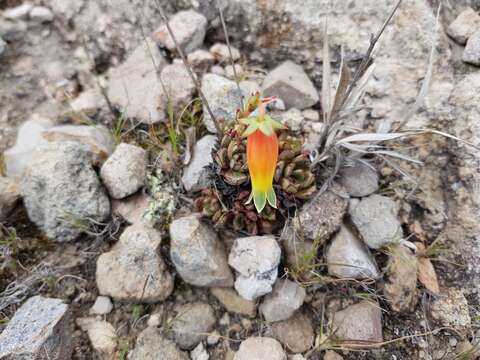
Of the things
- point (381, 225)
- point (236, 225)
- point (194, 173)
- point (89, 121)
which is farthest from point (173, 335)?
point (89, 121)

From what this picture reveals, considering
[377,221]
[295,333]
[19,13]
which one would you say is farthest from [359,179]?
[19,13]

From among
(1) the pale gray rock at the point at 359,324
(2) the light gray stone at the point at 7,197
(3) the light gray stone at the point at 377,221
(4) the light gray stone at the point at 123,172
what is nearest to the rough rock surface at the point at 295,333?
(1) the pale gray rock at the point at 359,324

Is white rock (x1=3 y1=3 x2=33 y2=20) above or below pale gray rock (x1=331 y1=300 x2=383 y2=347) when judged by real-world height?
above

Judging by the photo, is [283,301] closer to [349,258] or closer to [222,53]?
[349,258]

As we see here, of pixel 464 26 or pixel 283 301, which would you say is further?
pixel 464 26

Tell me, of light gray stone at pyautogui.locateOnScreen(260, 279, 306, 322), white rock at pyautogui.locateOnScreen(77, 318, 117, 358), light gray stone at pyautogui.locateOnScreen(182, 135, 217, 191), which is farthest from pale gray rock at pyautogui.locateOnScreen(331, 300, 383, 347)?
white rock at pyautogui.locateOnScreen(77, 318, 117, 358)

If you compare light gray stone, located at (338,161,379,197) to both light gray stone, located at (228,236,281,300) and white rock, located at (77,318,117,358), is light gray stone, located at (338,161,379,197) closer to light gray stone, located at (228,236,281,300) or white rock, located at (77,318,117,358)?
light gray stone, located at (228,236,281,300)
